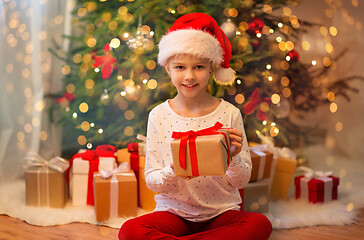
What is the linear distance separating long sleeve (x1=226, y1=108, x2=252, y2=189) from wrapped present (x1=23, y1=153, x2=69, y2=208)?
105cm

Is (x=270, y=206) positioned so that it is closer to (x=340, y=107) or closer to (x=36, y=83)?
(x=340, y=107)

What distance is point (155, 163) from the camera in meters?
1.56

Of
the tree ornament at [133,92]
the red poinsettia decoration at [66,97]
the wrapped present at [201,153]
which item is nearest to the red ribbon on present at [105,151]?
the tree ornament at [133,92]

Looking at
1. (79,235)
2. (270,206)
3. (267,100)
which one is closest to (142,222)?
(79,235)

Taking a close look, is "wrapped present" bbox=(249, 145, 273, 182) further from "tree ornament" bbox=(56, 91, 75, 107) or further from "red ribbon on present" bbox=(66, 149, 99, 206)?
"tree ornament" bbox=(56, 91, 75, 107)

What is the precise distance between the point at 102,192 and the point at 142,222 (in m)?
0.65

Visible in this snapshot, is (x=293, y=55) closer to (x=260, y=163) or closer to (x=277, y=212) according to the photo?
(x=260, y=163)

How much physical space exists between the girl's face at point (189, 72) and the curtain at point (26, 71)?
1.40 m

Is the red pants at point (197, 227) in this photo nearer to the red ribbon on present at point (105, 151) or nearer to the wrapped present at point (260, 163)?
the wrapped present at point (260, 163)

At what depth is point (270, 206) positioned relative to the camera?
7.39ft

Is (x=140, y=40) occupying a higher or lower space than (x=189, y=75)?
higher

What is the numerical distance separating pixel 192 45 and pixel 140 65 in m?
0.97

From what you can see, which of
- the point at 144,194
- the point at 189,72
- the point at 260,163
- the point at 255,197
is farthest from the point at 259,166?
the point at 189,72

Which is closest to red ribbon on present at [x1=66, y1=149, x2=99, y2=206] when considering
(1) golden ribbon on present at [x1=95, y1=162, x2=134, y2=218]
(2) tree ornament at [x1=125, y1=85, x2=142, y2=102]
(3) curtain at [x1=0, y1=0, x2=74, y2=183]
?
(1) golden ribbon on present at [x1=95, y1=162, x2=134, y2=218]
